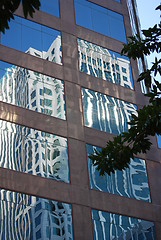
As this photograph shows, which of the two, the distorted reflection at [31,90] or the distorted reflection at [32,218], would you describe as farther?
the distorted reflection at [31,90]

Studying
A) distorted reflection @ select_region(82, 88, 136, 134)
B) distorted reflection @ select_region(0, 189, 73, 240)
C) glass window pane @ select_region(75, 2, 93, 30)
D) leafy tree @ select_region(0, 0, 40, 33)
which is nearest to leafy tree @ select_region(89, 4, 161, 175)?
leafy tree @ select_region(0, 0, 40, 33)

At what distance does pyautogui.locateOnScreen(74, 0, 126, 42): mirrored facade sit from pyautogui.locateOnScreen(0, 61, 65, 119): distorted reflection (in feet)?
21.8

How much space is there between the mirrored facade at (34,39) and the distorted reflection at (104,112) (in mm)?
3112

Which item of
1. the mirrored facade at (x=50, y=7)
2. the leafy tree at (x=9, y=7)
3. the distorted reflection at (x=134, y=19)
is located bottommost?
the leafy tree at (x=9, y=7)

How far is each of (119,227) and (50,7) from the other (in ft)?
50.3

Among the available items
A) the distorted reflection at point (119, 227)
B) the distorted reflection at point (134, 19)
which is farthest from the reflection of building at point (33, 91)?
the distorted reflection at point (134, 19)


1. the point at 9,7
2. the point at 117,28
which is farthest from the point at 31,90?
the point at 9,7

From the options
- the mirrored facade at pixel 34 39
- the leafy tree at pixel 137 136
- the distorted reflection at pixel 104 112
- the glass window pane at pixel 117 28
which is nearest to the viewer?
the leafy tree at pixel 137 136

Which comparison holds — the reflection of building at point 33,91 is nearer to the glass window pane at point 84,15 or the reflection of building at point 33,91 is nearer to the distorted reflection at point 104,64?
the distorted reflection at point 104,64

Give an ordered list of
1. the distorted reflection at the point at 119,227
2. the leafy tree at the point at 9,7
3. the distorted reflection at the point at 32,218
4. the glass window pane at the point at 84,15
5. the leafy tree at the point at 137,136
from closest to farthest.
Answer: the leafy tree at the point at 9,7 < the leafy tree at the point at 137,136 < the distorted reflection at the point at 32,218 < the distorted reflection at the point at 119,227 < the glass window pane at the point at 84,15

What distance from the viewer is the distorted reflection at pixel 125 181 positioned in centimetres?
2969

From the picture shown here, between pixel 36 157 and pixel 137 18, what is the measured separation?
62.3 feet

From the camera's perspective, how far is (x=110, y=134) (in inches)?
1271

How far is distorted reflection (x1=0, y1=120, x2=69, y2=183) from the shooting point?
27391 millimetres
